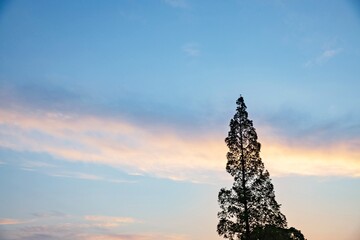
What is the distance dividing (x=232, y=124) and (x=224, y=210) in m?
7.79

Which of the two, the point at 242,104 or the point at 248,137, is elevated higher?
the point at 242,104

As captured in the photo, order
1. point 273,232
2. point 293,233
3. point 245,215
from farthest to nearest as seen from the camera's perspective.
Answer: point 293,233 → point 273,232 → point 245,215

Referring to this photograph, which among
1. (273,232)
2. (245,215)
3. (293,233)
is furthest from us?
(293,233)

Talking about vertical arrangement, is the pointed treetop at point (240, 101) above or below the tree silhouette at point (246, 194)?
above

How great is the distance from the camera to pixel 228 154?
31.2 metres

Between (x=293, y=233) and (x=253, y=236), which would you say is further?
(x=293, y=233)

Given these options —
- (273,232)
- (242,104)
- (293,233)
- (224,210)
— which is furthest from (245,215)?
(293,233)

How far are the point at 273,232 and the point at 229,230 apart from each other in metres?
4.59

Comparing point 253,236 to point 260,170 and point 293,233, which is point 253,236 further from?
point 293,233

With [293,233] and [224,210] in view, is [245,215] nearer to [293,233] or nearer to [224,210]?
[224,210]

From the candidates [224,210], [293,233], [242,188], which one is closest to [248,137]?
[242,188]

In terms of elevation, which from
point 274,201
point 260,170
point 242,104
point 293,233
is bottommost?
point 293,233

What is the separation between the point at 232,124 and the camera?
32062 millimetres

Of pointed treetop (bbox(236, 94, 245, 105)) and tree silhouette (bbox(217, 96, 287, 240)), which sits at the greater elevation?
pointed treetop (bbox(236, 94, 245, 105))
